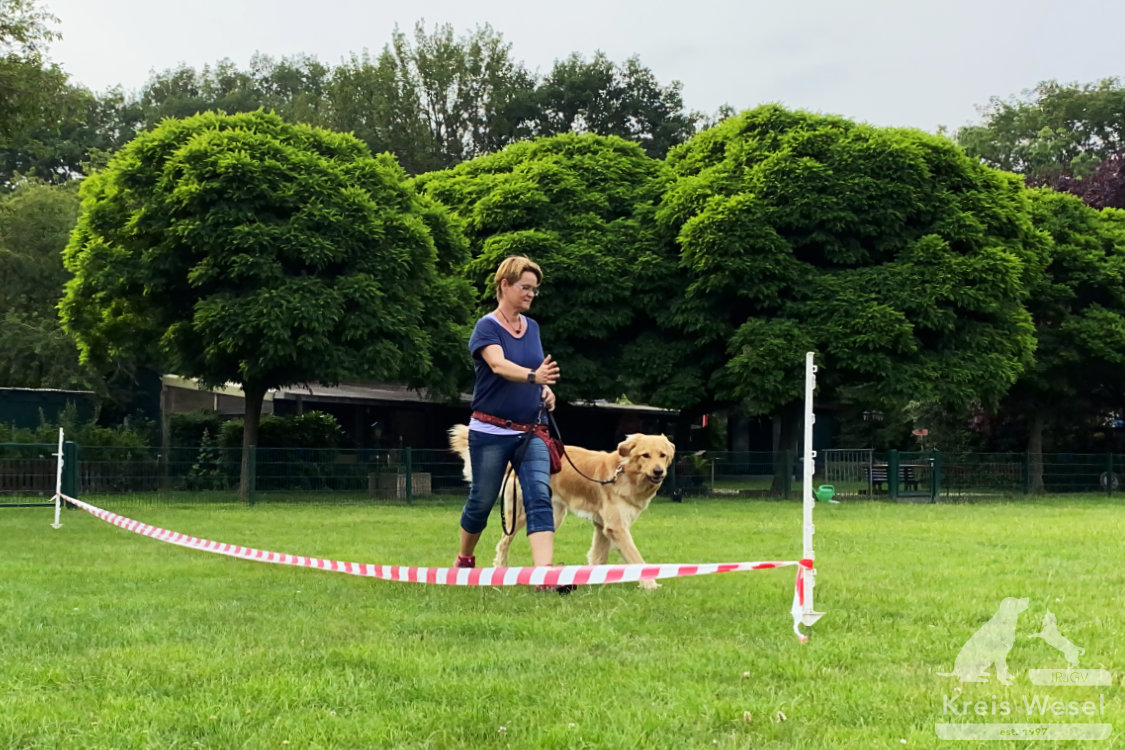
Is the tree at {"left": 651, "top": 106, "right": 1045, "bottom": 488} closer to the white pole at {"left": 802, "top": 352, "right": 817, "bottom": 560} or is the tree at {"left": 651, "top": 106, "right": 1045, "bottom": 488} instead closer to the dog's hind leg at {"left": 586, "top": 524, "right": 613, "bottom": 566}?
the dog's hind leg at {"left": 586, "top": 524, "right": 613, "bottom": 566}

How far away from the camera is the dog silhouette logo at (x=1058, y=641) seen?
196 inches

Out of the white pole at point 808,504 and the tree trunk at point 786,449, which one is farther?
the tree trunk at point 786,449

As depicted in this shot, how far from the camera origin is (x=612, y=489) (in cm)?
786

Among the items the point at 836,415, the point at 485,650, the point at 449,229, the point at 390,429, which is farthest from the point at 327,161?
the point at 836,415

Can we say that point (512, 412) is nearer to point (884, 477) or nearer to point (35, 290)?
point (884, 477)

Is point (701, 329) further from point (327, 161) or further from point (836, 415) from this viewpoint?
point (836, 415)

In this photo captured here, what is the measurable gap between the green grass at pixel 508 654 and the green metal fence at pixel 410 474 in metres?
9.00

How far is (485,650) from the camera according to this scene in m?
5.18

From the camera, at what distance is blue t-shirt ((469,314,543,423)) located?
22.7 feet

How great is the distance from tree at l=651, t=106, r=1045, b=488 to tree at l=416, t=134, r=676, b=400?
101 centimetres

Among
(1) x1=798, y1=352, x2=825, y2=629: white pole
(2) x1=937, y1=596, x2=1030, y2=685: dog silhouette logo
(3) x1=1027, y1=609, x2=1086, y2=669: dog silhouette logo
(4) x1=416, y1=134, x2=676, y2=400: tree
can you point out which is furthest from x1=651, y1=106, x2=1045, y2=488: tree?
(1) x1=798, y1=352, x2=825, y2=629: white pole

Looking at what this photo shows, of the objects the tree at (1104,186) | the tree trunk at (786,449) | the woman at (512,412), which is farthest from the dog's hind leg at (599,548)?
the tree at (1104,186)

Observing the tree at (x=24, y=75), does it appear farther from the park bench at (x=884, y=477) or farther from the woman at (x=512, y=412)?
the park bench at (x=884, y=477)

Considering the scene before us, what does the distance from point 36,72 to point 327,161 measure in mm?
6315
